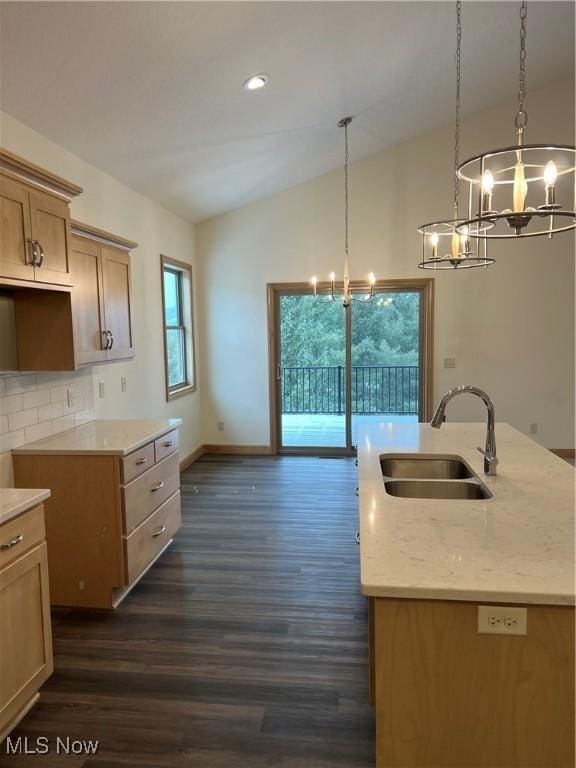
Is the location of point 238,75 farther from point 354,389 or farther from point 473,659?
point 354,389

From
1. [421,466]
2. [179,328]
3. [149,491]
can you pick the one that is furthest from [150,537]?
[179,328]

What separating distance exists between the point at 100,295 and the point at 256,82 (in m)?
1.69

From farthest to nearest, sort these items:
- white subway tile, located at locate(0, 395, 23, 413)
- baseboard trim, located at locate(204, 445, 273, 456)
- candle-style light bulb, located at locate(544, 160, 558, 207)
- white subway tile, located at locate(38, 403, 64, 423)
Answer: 1. baseboard trim, located at locate(204, 445, 273, 456)
2. white subway tile, located at locate(38, 403, 64, 423)
3. white subway tile, located at locate(0, 395, 23, 413)
4. candle-style light bulb, located at locate(544, 160, 558, 207)

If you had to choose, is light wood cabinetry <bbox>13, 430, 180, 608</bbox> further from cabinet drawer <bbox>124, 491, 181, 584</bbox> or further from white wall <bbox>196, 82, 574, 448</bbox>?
white wall <bbox>196, 82, 574, 448</bbox>

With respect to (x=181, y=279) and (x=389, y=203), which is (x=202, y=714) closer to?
(x=181, y=279)

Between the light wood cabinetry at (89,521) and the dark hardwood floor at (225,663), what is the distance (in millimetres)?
157

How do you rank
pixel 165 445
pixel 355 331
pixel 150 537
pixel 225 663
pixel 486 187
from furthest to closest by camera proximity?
pixel 355 331
pixel 165 445
pixel 150 537
pixel 225 663
pixel 486 187

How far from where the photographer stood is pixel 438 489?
2.24m

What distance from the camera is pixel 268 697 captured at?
7.11ft

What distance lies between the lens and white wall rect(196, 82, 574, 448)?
5668mm

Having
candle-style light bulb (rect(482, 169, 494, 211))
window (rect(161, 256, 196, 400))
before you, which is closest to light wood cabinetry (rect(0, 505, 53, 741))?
candle-style light bulb (rect(482, 169, 494, 211))

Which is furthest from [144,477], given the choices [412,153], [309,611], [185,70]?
[412,153]

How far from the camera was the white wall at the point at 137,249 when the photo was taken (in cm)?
315

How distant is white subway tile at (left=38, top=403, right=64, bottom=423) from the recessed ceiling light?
2360 millimetres
